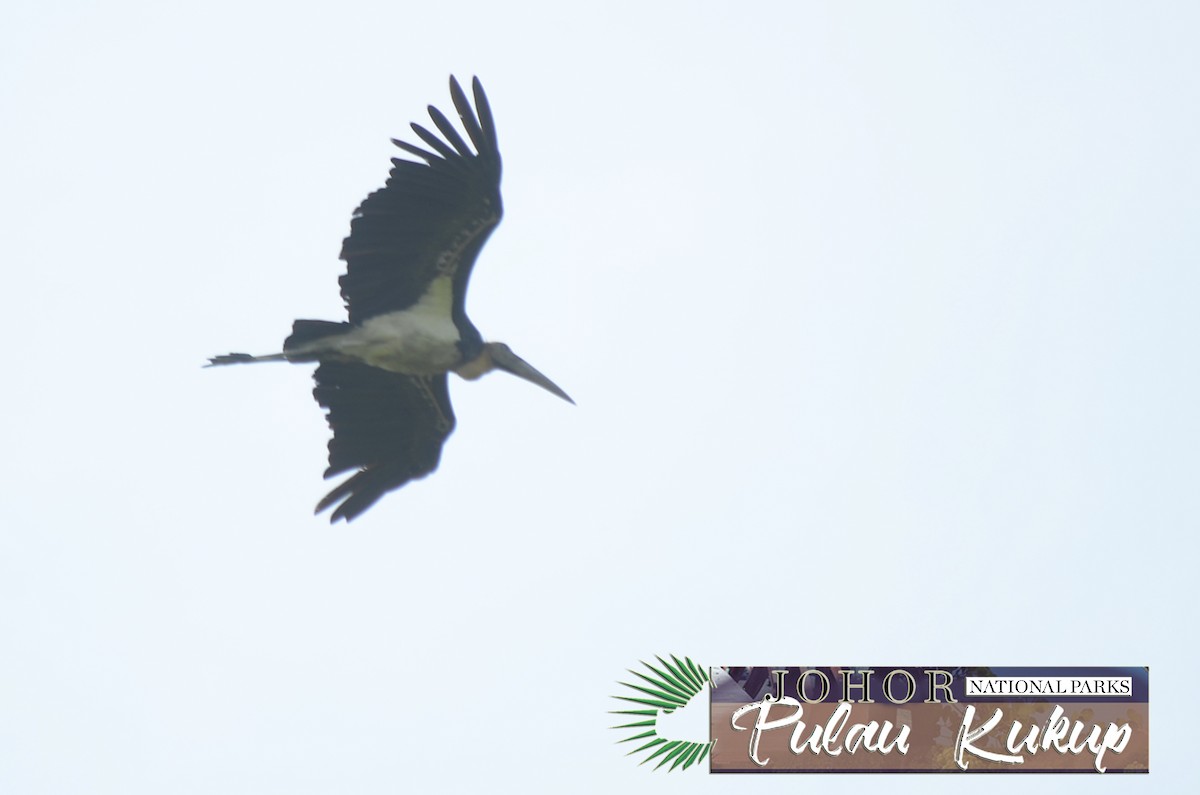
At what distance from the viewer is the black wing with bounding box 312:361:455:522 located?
22953 millimetres

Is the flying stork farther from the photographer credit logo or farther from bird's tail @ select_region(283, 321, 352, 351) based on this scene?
the photographer credit logo

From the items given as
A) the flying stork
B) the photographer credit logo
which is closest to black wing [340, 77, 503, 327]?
the flying stork

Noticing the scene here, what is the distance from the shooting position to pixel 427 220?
2133 cm

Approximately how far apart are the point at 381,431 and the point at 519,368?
1738mm

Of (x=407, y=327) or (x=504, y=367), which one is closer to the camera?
(x=407, y=327)

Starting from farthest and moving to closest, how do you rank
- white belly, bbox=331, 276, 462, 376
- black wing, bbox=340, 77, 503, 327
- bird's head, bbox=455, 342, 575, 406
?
bird's head, bbox=455, 342, 575, 406, white belly, bbox=331, 276, 462, 376, black wing, bbox=340, 77, 503, 327

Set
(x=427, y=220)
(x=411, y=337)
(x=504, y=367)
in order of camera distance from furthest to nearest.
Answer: (x=504, y=367)
(x=411, y=337)
(x=427, y=220)

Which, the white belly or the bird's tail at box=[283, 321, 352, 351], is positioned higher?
the white belly

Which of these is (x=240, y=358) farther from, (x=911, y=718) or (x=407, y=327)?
(x=911, y=718)

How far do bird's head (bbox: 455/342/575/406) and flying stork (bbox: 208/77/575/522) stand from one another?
0.04ft

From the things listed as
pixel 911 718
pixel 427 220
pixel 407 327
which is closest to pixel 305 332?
pixel 407 327

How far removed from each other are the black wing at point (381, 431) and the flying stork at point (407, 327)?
11 millimetres

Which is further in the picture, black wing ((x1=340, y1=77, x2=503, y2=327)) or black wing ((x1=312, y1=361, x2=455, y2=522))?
black wing ((x1=312, y1=361, x2=455, y2=522))

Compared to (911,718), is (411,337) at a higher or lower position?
higher
